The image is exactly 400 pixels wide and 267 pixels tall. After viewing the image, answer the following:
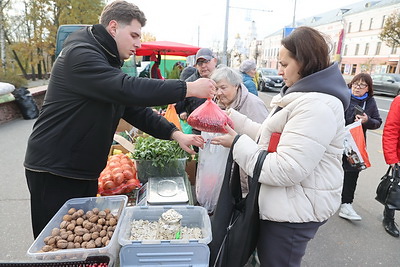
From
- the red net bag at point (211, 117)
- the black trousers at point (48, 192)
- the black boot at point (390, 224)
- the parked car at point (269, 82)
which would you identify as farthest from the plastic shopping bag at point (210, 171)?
the parked car at point (269, 82)

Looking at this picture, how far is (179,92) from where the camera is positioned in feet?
4.54

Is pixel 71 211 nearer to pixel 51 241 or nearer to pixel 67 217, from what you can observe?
pixel 67 217

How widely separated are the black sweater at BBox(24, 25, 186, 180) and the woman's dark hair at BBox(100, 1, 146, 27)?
4.2 inches

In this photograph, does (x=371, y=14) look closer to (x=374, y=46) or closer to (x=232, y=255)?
(x=374, y=46)

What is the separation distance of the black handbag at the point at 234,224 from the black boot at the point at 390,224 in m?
2.34

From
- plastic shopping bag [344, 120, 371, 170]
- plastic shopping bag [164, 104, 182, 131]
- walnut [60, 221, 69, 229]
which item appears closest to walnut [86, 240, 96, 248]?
walnut [60, 221, 69, 229]

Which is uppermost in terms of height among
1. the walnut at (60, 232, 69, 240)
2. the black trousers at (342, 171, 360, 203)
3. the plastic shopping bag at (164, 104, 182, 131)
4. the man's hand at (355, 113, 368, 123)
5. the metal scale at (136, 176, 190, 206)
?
the man's hand at (355, 113, 368, 123)

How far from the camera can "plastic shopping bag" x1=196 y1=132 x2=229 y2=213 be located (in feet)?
7.15

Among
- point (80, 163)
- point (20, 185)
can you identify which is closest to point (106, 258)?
point (80, 163)

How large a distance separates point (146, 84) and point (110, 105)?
0.36 meters

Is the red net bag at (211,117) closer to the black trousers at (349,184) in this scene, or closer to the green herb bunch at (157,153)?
the green herb bunch at (157,153)

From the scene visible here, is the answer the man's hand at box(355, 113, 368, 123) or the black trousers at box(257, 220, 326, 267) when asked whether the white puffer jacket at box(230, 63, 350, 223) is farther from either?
the man's hand at box(355, 113, 368, 123)

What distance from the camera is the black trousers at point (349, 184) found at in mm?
3212

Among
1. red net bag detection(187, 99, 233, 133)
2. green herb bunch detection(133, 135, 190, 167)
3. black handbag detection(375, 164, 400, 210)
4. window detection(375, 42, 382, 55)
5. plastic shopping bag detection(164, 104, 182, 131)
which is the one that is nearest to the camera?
red net bag detection(187, 99, 233, 133)
